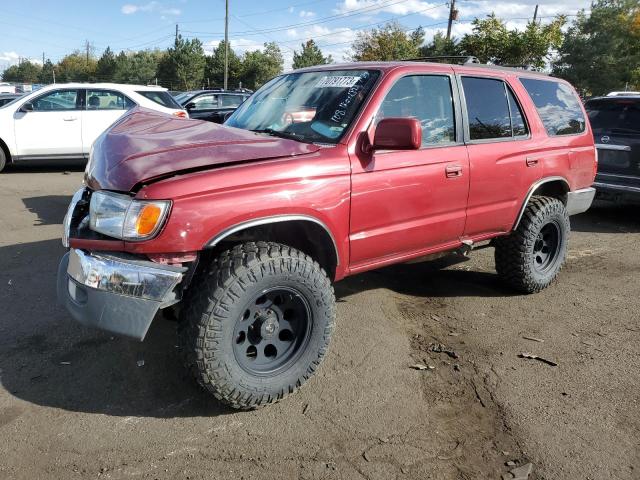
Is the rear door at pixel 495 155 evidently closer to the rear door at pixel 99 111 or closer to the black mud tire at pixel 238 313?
the black mud tire at pixel 238 313

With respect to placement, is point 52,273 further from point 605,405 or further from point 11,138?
point 11,138

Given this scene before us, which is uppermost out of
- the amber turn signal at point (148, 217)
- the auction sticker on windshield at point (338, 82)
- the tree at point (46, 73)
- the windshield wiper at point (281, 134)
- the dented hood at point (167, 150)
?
the tree at point (46, 73)

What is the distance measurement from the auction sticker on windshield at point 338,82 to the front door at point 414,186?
10.9 inches

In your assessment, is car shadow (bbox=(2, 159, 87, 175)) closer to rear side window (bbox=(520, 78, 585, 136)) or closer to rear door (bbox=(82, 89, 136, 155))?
rear door (bbox=(82, 89, 136, 155))

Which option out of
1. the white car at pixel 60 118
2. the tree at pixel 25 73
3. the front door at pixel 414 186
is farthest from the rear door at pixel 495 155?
the tree at pixel 25 73

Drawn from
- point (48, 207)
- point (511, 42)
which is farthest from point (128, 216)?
point (511, 42)

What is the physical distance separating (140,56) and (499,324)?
69077 mm

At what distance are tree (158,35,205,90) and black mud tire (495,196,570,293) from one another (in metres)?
49.8

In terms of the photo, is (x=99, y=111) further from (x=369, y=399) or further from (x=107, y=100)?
(x=369, y=399)

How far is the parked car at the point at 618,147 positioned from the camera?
7188 millimetres

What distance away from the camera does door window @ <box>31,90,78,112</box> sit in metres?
9.72

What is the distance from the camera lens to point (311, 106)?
141 inches

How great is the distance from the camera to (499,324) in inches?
163

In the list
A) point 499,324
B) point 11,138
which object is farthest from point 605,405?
point 11,138
